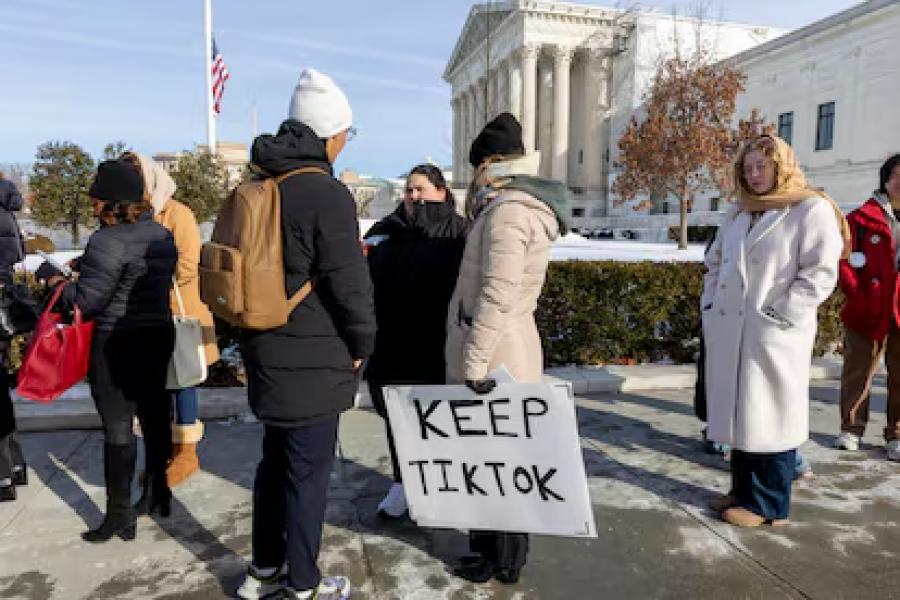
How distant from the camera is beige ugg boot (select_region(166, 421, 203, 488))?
3.84 meters

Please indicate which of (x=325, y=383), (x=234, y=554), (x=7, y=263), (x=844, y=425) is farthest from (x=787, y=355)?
(x=7, y=263)

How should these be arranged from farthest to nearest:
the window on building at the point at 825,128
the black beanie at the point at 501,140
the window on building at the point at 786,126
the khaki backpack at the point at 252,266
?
the window on building at the point at 786,126
the window on building at the point at 825,128
the black beanie at the point at 501,140
the khaki backpack at the point at 252,266

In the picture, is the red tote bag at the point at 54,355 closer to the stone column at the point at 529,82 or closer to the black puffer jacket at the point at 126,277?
the black puffer jacket at the point at 126,277

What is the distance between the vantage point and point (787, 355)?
10.5 ft

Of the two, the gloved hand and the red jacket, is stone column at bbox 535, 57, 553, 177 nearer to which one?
the red jacket

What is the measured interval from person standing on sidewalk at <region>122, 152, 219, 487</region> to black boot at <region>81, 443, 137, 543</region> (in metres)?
0.45

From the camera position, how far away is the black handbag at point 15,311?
3350mm

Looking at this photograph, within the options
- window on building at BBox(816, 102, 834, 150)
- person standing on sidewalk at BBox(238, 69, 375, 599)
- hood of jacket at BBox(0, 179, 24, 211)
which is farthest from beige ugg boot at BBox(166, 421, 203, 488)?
window on building at BBox(816, 102, 834, 150)

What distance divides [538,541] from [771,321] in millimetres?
1628

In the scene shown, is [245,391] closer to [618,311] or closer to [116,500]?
[116,500]

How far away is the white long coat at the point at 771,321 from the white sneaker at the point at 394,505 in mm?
1743

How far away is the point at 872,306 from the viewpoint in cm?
421

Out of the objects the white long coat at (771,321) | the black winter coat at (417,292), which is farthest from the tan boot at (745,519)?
the black winter coat at (417,292)

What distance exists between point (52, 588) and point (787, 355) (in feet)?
11.9
